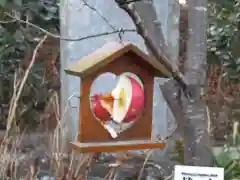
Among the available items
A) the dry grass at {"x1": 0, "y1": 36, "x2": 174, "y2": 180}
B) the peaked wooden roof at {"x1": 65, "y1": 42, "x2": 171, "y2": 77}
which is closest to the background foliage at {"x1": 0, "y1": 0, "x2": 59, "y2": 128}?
the dry grass at {"x1": 0, "y1": 36, "x2": 174, "y2": 180}

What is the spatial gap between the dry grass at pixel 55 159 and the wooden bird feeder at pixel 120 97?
0.10m

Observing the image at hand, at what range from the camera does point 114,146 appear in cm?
141

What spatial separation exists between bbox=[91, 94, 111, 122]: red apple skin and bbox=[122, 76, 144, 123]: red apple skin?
66 mm

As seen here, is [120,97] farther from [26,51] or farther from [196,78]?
[26,51]

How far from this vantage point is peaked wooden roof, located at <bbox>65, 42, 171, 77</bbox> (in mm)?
1368

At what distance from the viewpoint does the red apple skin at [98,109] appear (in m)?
1.41

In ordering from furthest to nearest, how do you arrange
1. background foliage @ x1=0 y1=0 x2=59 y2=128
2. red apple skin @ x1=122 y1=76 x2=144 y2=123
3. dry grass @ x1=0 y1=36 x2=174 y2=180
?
background foliage @ x1=0 y1=0 x2=59 y2=128 → dry grass @ x1=0 y1=36 x2=174 y2=180 → red apple skin @ x1=122 y1=76 x2=144 y2=123

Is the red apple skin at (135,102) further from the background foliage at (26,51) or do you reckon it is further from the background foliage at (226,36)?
the background foliage at (226,36)

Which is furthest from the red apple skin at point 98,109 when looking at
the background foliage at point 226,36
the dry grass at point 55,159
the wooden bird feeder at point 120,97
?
the background foliage at point 226,36

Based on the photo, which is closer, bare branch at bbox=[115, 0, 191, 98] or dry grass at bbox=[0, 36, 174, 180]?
bare branch at bbox=[115, 0, 191, 98]

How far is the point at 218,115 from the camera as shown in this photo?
420 cm

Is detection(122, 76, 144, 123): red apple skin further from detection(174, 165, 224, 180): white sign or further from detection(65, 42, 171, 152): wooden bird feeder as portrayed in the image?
detection(174, 165, 224, 180): white sign

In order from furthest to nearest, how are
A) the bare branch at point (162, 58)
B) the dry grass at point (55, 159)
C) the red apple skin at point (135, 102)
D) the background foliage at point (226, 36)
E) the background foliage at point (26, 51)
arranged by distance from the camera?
1. the background foliage at point (226, 36)
2. the background foliage at point (26, 51)
3. the dry grass at point (55, 159)
4. the red apple skin at point (135, 102)
5. the bare branch at point (162, 58)

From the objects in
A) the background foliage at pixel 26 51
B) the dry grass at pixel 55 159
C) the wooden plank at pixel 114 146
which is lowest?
the dry grass at pixel 55 159
